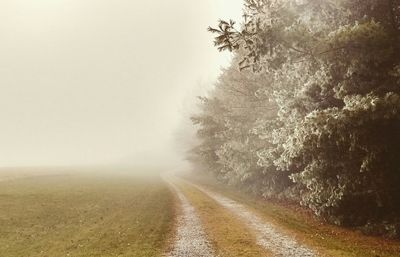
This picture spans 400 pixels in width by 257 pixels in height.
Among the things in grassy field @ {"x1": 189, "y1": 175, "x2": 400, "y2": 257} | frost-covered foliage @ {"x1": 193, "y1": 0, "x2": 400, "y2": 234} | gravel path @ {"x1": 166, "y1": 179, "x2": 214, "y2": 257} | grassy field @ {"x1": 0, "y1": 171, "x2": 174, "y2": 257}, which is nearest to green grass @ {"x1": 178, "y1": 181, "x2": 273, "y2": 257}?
gravel path @ {"x1": 166, "y1": 179, "x2": 214, "y2": 257}

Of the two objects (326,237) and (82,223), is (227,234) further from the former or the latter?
(82,223)

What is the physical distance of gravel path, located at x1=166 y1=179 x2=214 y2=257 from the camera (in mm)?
17234

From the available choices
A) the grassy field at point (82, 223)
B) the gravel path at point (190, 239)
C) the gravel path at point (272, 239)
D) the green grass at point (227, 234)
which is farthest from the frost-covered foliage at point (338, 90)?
the grassy field at point (82, 223)

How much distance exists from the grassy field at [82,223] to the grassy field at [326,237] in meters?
6.45

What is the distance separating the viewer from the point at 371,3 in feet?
65.3

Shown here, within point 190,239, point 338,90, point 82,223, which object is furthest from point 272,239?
point 82,223

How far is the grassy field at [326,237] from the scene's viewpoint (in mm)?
16969

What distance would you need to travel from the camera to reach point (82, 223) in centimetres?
2658

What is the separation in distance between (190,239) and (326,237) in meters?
6.60

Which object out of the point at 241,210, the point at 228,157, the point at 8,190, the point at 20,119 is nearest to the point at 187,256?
the point at 241,210

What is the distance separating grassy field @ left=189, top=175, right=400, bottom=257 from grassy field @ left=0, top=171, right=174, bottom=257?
645 cm

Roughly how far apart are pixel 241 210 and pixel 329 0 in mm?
14920

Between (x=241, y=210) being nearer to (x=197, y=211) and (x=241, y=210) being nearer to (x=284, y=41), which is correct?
(x=197, y=211)

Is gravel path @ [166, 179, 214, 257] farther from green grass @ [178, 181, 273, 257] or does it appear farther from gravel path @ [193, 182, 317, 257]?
gravel path @ [193, 182, 317, 257]
